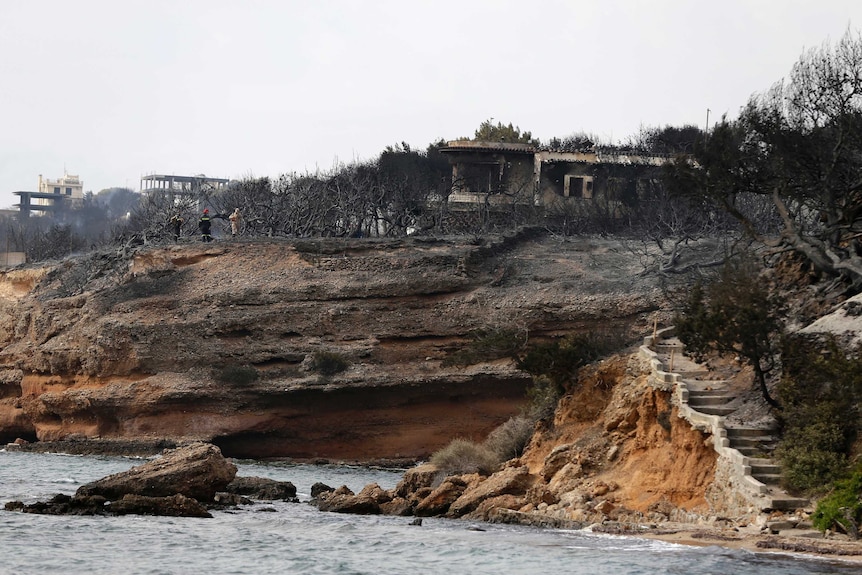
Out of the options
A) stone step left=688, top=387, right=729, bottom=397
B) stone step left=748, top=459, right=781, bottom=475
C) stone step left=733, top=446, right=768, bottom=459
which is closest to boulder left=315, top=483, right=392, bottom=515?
stone step left=688, top=387, right=729, bottom=397

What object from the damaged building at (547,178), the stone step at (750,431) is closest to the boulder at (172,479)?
the stone step at (750,431)

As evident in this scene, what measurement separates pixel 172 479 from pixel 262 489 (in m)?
4.79

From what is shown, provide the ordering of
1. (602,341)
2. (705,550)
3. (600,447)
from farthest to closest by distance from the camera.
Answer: (602,341)
(600,447)
(705,550)

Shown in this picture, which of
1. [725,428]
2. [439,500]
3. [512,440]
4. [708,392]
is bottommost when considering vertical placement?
[439,500]

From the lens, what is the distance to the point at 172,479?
1490 inches

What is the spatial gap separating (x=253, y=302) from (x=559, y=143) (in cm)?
4028

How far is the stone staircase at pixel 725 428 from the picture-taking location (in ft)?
95.1

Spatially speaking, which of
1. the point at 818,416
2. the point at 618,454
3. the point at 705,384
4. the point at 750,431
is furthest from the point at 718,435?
the point at 618,454

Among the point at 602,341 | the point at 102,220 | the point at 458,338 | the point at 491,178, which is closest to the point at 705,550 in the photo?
the point at 602,341

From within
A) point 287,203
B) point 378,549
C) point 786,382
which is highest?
point 287,203

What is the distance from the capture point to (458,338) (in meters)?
63.9

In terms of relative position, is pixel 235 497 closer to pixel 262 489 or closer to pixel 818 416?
pixel 262 489

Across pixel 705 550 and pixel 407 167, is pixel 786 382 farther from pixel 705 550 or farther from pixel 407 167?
pixel 407 167

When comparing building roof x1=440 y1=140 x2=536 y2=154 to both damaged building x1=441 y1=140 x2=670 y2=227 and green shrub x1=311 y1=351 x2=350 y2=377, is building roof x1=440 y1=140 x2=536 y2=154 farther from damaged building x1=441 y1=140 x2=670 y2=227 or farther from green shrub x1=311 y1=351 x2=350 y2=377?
green shrub x1=311 y1=351 x2=350 y2=377
